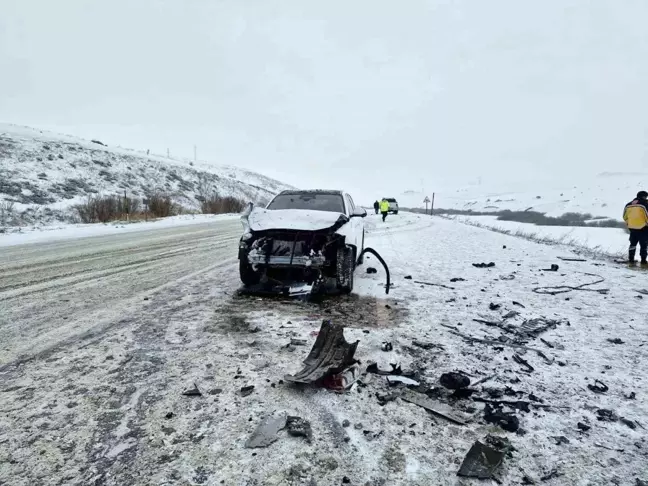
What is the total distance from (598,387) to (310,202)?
5126 millimetres

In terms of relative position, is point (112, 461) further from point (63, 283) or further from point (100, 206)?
point (100, 206)

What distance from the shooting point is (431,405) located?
2.54m

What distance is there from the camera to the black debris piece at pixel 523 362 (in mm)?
3121

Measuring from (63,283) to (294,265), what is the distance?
3.65m

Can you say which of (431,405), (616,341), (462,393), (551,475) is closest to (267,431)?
(431,405)

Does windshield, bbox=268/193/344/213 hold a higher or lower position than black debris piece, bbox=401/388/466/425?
higher

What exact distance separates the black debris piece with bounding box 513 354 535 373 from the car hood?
2.77m

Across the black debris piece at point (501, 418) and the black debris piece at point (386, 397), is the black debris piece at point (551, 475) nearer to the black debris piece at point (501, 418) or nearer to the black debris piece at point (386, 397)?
the black debris piece at point (501, 418)

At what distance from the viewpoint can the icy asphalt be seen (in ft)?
6.35

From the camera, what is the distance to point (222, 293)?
5.32 meters

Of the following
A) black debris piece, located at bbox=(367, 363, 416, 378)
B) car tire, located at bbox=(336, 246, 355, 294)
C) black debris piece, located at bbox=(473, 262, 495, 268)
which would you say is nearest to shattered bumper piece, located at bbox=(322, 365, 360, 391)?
black debris piece, located at bbox=(367, 363, 416, 378)

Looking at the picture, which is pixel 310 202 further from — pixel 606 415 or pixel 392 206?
pixel 392 206

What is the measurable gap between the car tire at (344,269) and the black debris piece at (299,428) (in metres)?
3.08

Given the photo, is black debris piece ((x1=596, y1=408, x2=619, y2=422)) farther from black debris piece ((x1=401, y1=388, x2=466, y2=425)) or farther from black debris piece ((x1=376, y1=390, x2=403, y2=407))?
black debris piece ((x1=376, y1=390, x2=403, y2=407))
